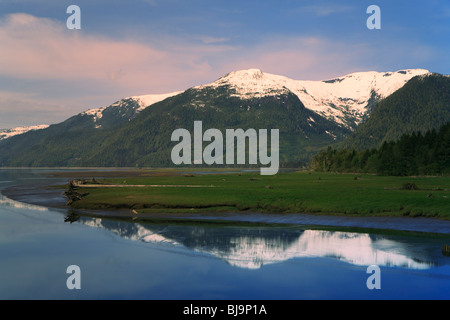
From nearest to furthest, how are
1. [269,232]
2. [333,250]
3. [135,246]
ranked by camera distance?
[333,250]
[135,246]
[269,232]

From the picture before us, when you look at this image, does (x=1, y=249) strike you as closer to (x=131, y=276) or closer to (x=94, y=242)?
(x=94, y=242)

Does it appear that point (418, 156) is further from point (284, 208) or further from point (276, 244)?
point (276, 244)

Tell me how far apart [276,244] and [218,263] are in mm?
8838

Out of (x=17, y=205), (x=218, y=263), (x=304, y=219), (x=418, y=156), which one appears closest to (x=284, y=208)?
(x=304, y=219)

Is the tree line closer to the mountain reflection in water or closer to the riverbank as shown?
the riverbank

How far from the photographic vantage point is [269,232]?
156 feet

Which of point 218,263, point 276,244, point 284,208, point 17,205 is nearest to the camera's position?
point 218,263

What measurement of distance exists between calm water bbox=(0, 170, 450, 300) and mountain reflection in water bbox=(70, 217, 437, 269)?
0.29 ft

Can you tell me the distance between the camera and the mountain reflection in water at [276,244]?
3531cm

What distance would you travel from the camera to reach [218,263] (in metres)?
34.8

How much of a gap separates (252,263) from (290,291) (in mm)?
7182

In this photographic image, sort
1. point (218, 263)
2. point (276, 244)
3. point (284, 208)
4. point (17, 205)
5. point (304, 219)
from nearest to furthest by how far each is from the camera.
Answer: point (218, 263), point (276, 244), point (304, 219), point (284, 208), point (17, 205)

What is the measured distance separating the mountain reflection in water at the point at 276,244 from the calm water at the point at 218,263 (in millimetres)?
90
